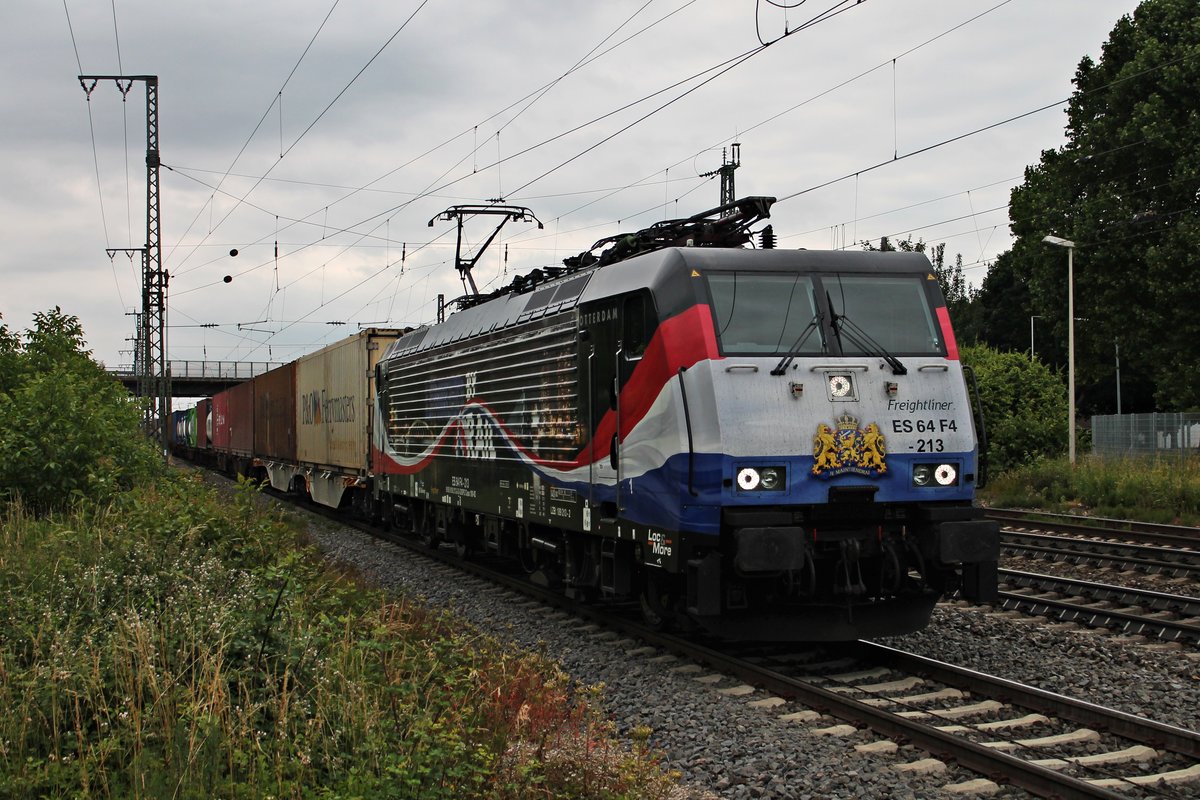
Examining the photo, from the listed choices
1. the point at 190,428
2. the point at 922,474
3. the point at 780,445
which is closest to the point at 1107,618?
the point at 922,474

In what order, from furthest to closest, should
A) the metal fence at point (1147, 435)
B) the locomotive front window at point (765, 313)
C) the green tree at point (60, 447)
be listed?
1. the metal fence at point (1147, 435)
2. the green tree at point (60, 447)
3. the locomotive front window at point (765, 313)

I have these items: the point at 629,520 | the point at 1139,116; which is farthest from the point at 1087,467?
the point at 629,520

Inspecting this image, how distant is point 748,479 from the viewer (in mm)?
7754

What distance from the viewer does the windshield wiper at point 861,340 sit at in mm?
8242

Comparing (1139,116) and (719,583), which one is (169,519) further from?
(1139,116)

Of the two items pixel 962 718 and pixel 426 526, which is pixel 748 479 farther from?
pixel 426 526

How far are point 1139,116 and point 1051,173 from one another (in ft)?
18.7

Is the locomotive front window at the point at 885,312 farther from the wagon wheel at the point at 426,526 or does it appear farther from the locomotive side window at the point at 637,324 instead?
the wagon wheel at the point at 426,526

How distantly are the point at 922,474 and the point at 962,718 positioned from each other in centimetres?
197

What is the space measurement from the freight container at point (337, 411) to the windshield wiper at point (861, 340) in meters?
12.4

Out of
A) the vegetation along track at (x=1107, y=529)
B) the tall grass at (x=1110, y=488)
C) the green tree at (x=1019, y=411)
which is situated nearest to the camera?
the vegetation along track at (x=1107, y=529)

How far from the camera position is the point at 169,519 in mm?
9789

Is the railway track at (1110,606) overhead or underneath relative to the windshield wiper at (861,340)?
underneath

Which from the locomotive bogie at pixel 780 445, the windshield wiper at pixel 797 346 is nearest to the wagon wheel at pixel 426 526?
the locomotive bogie at pixel 780 445
